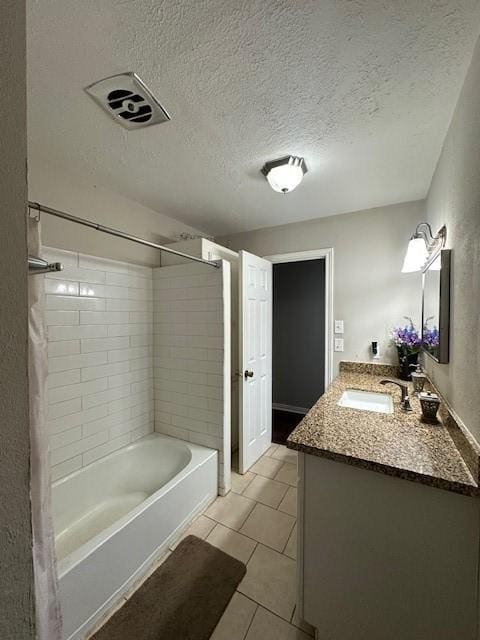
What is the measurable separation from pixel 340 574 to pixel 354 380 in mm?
1366

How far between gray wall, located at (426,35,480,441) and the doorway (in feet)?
7.20

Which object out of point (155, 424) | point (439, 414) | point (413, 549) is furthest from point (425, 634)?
point (155, 424)

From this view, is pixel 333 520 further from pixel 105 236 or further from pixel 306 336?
pixel 306 336

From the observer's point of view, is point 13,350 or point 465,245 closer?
point 13,350

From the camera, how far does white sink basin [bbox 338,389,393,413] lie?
178 cm

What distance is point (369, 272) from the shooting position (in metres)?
2.39

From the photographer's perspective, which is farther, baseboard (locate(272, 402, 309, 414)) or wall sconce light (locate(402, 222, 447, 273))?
baseboard (locate(272, 402, 309, 414))

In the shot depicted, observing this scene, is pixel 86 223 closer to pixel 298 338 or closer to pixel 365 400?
pixel 365 400

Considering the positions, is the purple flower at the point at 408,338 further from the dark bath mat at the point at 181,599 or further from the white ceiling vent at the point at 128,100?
the white ceiling vent at the point at 128,100

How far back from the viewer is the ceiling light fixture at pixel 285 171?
63.4 inches

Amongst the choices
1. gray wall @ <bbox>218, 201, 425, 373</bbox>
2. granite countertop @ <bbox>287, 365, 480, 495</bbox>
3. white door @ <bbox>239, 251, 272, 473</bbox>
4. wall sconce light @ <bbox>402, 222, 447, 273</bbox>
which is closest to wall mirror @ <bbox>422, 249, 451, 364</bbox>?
wall sconce light @ <bbox>402, 222, 447, 273</bbox>

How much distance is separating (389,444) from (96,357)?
1897 mm

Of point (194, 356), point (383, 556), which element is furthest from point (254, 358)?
point (383, 556)

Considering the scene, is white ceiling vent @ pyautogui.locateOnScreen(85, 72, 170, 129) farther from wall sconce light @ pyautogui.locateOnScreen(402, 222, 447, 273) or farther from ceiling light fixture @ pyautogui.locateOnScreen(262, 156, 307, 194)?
wall sconce light @ pyautogui.locateOnScreen(402, 222, 447, 273)
